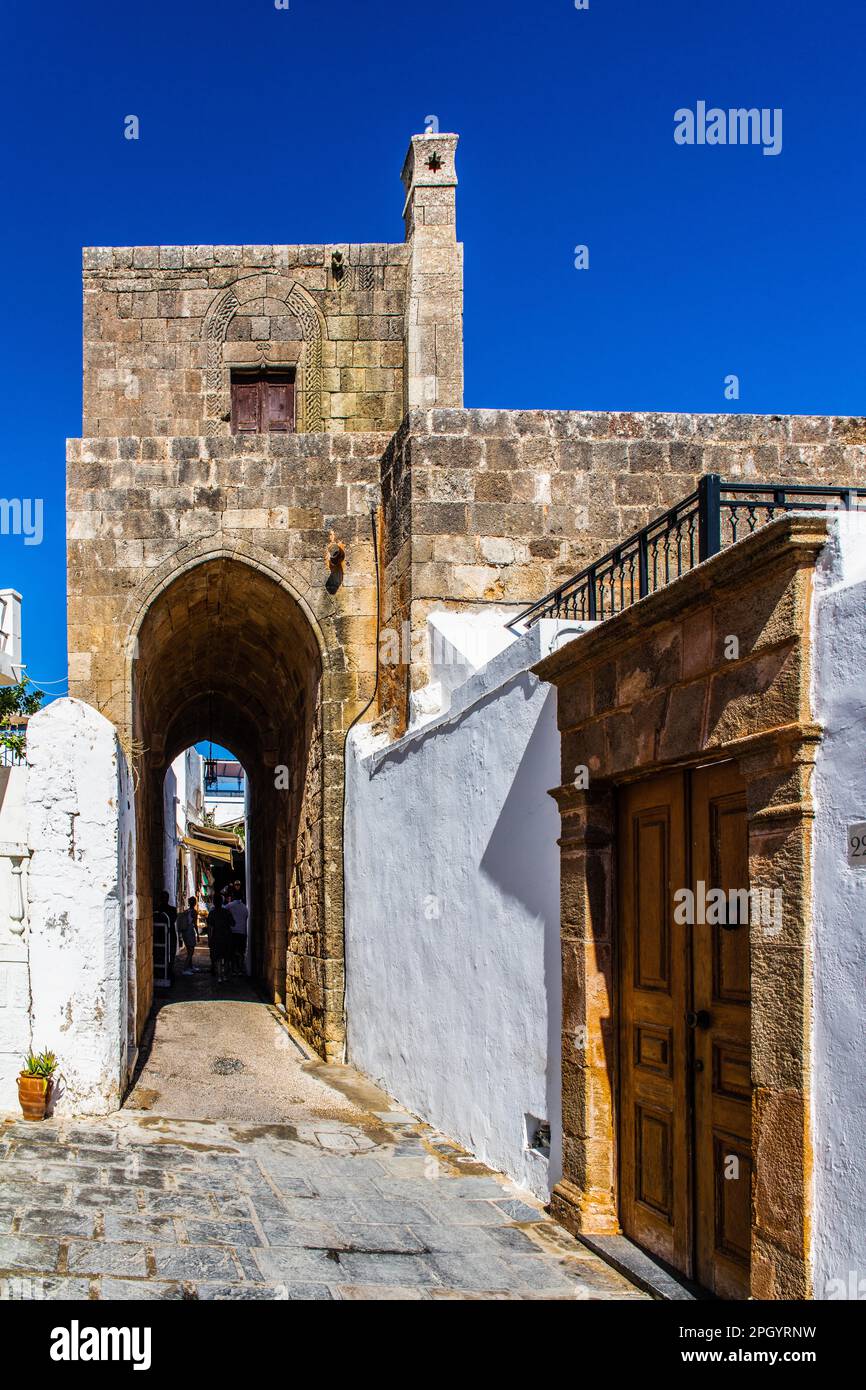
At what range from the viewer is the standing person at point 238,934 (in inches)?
699

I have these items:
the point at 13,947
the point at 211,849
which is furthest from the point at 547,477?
the point at 211,849

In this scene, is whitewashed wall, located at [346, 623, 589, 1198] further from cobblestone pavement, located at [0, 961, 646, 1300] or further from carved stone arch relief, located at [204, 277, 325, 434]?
carved stone arch relief, located at [204, 277, 325, 434]

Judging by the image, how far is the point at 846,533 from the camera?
3.43m

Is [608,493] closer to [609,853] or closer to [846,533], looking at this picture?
[609,853]

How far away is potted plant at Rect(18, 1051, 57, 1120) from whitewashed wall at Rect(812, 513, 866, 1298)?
4.09m

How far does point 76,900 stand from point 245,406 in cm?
699

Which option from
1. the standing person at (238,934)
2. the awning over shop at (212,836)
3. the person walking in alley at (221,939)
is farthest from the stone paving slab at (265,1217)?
the awning over shop at (212,836)

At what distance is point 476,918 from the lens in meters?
6.48

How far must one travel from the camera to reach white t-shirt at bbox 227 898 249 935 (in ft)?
59.8

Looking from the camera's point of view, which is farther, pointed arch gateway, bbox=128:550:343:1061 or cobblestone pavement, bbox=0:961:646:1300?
pointed arch gateway, bbox=128:550:343:1061

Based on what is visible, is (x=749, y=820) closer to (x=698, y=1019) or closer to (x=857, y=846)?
(x=857, y=846)

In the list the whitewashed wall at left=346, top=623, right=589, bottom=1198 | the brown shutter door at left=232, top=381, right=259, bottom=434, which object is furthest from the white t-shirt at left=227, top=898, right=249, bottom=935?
the whitewashed wall at left=346, top=623, right=589, bottom=1198
